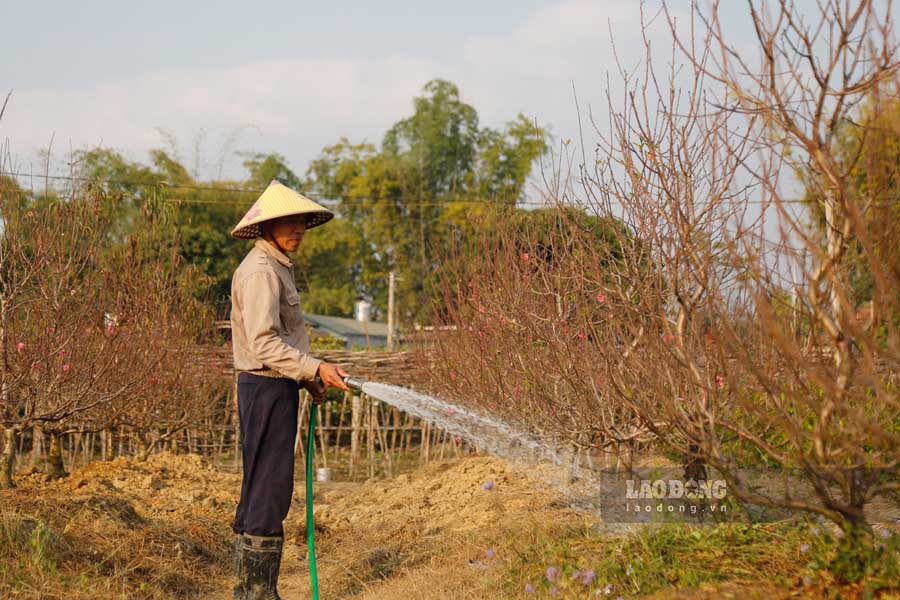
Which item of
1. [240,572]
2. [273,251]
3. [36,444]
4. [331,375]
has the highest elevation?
[273,251]

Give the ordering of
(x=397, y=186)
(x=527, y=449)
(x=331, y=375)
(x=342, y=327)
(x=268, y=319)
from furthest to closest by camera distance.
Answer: (x=397, y=186), (x=342, y=327), (x=527, y=449), (x=268, y=319), (x=331, y=375)

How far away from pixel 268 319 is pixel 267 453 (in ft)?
2.16

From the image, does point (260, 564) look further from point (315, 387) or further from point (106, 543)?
point (106, 543)

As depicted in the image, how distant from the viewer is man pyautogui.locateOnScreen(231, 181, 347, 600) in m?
4.35

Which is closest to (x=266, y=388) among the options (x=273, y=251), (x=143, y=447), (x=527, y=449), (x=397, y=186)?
(x=273, y=251)

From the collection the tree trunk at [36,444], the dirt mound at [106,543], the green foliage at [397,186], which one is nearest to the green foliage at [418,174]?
the green foliage at [397,186]

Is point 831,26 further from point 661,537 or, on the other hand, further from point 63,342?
point 63,342

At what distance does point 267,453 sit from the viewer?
4.46 meters

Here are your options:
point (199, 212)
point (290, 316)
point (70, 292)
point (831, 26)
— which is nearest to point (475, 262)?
point (70, 292)

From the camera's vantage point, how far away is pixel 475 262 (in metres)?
8.55

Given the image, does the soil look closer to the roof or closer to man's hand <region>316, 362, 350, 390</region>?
man's hand <region>316, 362, 350, 390</region>

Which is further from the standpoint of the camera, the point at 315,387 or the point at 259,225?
the point at 259,225

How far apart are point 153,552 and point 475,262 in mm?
3967

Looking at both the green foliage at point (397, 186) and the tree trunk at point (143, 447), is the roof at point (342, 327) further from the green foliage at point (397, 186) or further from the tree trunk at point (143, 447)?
the tree trunk at point (143, 447)
